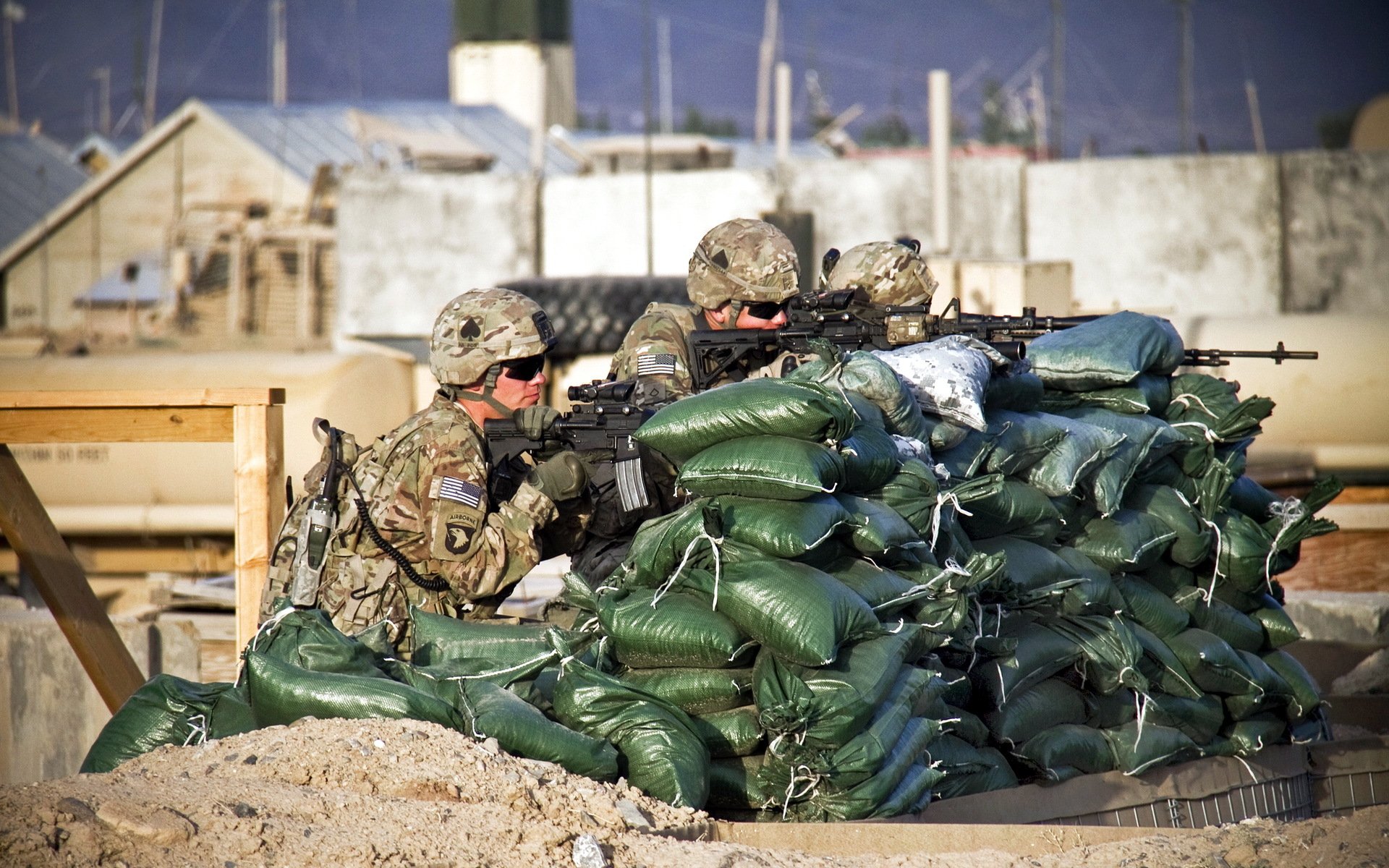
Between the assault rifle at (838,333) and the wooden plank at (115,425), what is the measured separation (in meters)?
1.72

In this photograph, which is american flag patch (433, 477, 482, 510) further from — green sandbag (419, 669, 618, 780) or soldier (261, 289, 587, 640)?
green sandbag (419, 669, 618, 780)

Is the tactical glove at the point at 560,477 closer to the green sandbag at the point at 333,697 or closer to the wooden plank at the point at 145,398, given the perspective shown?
the wooden plank at the point at 145,398

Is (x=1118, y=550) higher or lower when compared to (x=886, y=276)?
lower

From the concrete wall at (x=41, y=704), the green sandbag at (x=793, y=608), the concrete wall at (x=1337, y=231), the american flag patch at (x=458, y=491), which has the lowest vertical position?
the concrete wall at (x=41, y=704)

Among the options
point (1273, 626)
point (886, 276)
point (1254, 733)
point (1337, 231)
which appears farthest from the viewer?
point (1337, 231)

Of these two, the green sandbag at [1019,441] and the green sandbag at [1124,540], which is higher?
the green sandbag at [1019,441]

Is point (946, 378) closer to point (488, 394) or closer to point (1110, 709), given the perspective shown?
point (1110, 709)

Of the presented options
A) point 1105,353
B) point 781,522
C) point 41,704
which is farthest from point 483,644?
point 41,704

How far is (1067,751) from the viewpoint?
4832mm

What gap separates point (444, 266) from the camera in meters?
16.9

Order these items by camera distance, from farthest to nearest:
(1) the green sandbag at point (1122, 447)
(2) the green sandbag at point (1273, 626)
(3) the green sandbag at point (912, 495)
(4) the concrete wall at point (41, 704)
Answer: (4) the concrete wall at point (41, 704) < (2) the green sandbag at point (1273, 626) < (1) the green sandbag at point (1122, 447) < (3) the green sandbag at point (912, 495)

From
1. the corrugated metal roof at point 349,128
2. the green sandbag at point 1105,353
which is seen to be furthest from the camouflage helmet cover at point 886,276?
the corrugated metal roof at point 349,128

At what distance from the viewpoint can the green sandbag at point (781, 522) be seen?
3.90m

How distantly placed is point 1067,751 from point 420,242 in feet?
43.6
